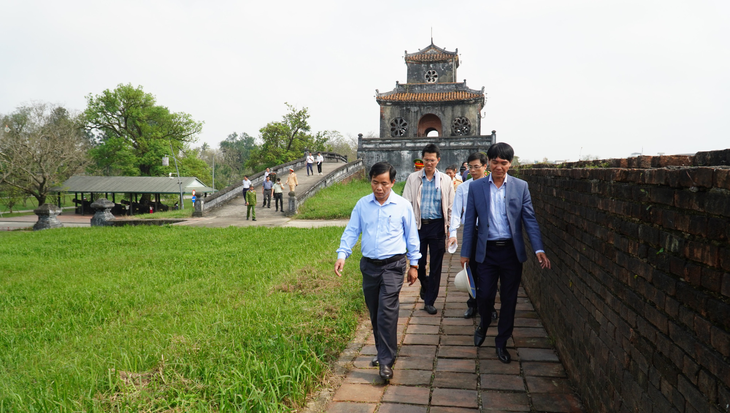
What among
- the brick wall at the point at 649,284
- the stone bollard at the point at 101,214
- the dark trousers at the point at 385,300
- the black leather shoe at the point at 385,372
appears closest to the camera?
the brick wall at the point at 649,284

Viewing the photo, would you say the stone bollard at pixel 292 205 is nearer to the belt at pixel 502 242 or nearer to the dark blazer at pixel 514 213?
the dark blazer at pixel 514 213

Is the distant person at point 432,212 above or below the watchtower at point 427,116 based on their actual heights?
below

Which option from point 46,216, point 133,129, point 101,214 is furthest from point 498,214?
point 133,129

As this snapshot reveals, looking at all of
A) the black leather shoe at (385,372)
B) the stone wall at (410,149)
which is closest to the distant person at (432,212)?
the black leather shoe at (385,372)

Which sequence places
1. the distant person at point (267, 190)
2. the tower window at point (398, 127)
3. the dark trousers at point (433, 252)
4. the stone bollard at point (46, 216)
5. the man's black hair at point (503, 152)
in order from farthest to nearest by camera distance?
the tower window at point (398, 127), the distant person at point (267, 190), the stone bollard at point (46, 216), the dark trousers at point (433, 252), the man's black hair at point (503, 152)

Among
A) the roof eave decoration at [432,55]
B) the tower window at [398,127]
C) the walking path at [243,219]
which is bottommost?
the walking path at [243,219]

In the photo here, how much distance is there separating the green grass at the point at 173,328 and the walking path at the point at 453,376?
0.80 feet

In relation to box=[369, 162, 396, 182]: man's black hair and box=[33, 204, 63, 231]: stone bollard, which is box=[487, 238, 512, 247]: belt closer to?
box=[369, 162, 396, 182]: man's black hair

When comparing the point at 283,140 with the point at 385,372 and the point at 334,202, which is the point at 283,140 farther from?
the point at 385,372

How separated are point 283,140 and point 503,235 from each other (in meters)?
37.0

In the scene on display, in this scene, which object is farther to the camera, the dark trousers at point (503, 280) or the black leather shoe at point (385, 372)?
the dark trousers at point (503, 280)

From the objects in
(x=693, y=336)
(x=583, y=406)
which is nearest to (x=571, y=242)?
(x=583, y=406)

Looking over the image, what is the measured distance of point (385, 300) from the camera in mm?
3527

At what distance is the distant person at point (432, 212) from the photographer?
4953mm
